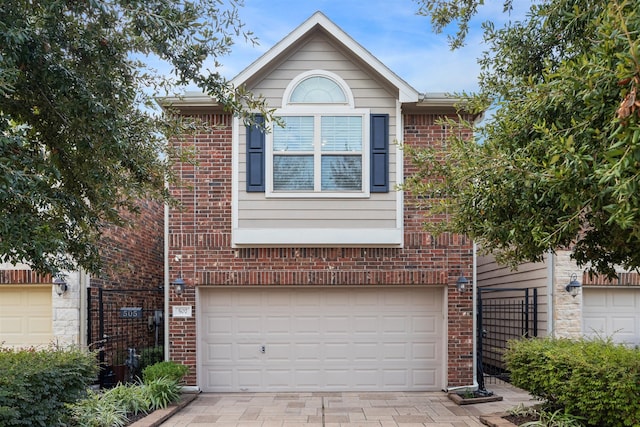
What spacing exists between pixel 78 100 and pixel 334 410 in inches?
225

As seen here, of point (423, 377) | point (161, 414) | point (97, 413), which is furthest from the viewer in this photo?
point (423, 377)

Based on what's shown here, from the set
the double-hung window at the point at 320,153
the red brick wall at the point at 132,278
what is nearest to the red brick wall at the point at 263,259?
the double-hung window at the point at 320,153

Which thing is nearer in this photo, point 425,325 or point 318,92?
point 318,92

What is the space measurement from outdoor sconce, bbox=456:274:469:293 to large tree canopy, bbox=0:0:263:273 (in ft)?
17.5

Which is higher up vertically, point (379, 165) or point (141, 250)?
point (379, 165)

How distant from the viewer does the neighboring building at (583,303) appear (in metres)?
9.62

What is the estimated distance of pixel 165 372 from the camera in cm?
827

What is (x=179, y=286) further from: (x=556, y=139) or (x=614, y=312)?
(x=614, y=312)

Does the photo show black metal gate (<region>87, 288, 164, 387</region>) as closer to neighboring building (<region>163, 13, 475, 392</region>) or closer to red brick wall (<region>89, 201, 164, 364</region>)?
red brick wall (<region>89, 201, 164, 364</region>)

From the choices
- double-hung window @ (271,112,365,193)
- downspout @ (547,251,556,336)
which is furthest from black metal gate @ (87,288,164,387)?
downspout @ (547,251,556,336)

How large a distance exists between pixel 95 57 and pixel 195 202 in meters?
4.60

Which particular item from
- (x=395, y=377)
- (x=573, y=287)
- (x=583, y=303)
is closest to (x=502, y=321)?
(x=583, y=303)

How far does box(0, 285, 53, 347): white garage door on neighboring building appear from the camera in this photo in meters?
8.98

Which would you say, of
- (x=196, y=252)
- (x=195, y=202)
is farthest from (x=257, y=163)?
(x=196, y=252)
